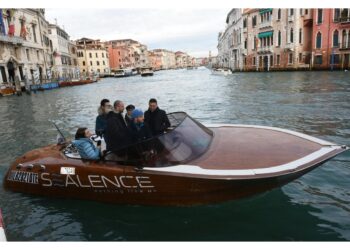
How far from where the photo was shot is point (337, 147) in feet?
15.7

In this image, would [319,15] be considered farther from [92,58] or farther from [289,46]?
[92,58]

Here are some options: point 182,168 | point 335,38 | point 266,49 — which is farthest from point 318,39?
point 182,168

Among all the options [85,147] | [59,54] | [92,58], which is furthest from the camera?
[92,58]

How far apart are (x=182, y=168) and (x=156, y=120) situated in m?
1.66

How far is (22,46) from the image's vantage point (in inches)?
1585

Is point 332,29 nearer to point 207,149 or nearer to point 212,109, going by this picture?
point 212,109

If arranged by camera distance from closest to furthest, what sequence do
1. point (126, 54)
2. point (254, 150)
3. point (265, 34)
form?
1. point (254, 150)
2. point (265, 34)
3. point (126, 54)

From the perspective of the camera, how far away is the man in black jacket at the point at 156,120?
587cm

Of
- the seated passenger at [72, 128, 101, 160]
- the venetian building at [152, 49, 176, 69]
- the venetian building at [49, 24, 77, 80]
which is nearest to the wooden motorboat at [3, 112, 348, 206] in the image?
the seated passenger at [72, 128, 101, 160]

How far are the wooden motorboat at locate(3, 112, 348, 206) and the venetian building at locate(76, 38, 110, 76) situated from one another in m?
78.8

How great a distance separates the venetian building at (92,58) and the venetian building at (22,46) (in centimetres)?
3354

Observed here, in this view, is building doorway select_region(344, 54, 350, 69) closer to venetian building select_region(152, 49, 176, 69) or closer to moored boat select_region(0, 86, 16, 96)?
moored boat select_region(0, 86, 16, 96)

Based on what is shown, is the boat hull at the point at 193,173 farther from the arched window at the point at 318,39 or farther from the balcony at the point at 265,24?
the balcony at the point at 265,24

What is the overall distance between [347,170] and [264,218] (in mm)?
2929
